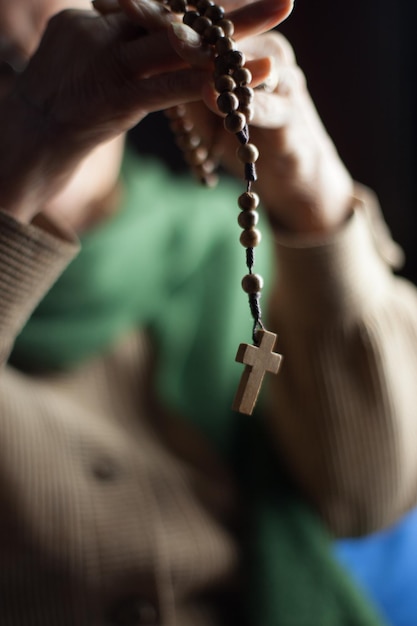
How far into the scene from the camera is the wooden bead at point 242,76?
39 centimetres

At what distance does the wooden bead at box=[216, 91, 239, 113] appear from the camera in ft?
1.25

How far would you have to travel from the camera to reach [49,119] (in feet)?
1.47

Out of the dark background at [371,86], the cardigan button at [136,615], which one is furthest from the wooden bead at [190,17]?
the dark background at [371,86]

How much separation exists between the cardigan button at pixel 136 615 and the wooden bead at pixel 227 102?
43cm

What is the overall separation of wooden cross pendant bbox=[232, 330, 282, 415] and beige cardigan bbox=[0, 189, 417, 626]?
223 mm

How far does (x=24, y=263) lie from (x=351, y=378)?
1.11 ft

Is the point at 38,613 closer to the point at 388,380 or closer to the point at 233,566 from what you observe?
the point at 233,566

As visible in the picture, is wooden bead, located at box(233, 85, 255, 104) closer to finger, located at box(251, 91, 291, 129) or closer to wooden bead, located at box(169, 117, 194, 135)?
finger, located at box(251, 91, 291, 129)

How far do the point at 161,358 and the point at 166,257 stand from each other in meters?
0.13

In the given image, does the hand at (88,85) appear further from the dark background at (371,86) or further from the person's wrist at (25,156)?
the dark background at (371,86)

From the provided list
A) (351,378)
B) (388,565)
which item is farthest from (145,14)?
(388,565)

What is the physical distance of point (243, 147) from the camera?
1.29 ft

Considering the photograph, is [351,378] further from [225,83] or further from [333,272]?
[225,83]

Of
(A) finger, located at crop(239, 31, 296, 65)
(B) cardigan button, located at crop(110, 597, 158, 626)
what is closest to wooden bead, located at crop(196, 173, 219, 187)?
(A) finger, located at crop(239, 31, 296, 65)
